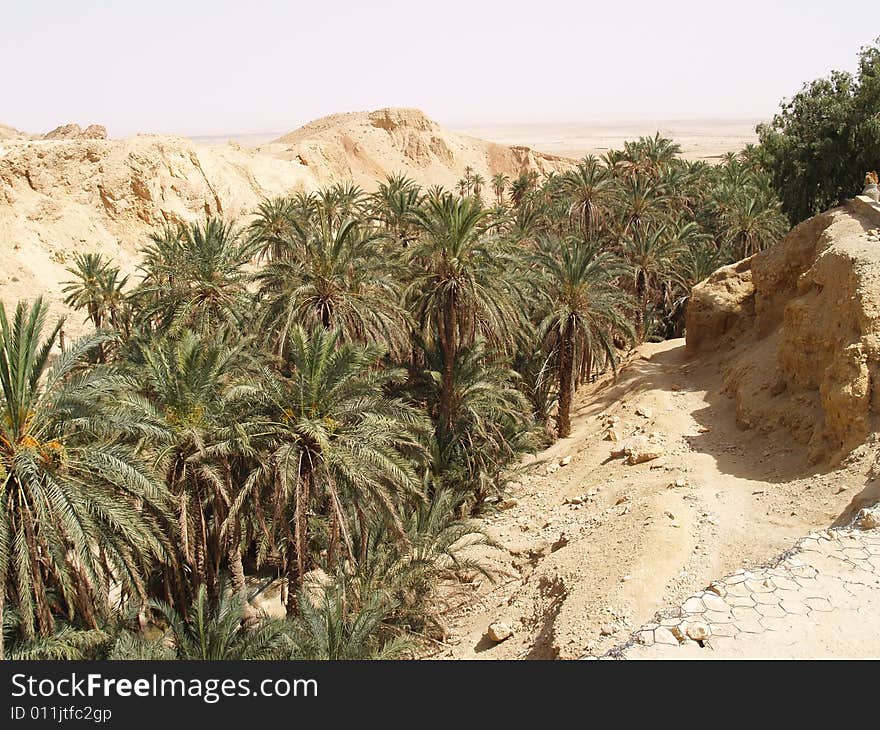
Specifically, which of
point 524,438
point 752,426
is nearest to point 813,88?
point 752,426

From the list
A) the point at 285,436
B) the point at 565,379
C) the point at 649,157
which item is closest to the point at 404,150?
the point at 649,157

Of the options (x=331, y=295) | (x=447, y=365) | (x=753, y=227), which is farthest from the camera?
(x=753, y=227)

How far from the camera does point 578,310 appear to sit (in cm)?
1936

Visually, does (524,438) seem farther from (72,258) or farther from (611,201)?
(72,258)

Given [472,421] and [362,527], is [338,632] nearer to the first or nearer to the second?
[362,527]

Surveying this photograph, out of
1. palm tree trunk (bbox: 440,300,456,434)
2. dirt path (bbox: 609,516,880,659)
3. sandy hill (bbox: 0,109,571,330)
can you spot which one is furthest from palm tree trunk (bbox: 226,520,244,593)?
sandy hill (bbox: 0,109,571,330)

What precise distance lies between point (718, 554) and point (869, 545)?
2931mm

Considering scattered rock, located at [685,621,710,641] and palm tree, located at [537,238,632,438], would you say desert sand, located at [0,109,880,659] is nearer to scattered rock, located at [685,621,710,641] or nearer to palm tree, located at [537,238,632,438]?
scattered rock, located at [685,621,710,641]

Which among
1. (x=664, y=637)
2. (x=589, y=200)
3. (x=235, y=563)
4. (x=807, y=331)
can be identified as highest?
(x=589, y=200)

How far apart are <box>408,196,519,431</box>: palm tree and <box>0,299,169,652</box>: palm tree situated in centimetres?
853

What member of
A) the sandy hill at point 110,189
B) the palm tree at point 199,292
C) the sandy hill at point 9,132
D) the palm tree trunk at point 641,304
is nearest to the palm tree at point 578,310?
the palm tree trunk at point 641,304

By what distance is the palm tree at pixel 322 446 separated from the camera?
1062 cm

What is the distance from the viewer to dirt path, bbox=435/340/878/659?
35.9ft

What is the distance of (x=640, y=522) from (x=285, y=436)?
694cm
